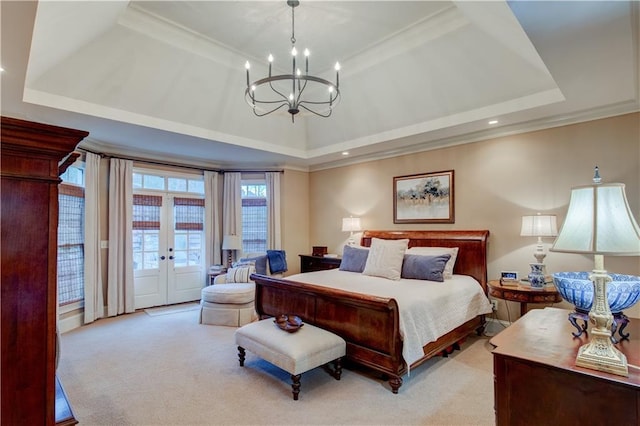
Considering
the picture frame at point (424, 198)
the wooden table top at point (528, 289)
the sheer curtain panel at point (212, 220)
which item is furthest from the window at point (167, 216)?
the wooden table top at point (528, 289)

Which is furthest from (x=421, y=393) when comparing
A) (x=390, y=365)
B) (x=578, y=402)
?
(x=578, y=402)

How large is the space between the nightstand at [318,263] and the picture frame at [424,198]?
1197 millimetres

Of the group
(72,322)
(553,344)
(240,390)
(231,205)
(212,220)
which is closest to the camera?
(553,344)

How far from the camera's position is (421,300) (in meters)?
3.08

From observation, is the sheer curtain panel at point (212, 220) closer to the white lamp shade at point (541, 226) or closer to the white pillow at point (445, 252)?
the white pillow at point (445, 252)

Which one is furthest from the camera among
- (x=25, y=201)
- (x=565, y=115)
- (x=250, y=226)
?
(x=250, y=226)

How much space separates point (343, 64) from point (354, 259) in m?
2.58

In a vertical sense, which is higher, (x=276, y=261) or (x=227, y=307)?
(x=276, y=261)

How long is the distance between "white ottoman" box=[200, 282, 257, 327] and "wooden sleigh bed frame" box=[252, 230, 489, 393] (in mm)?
651

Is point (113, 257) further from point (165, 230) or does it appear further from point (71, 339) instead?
point (71, 339)

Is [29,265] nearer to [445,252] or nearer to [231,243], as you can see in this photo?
[445,252]

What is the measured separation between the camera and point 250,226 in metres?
6.63

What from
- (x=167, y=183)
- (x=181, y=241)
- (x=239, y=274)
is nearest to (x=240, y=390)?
(x=239, y=274)

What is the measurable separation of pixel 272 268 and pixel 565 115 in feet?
15.1
